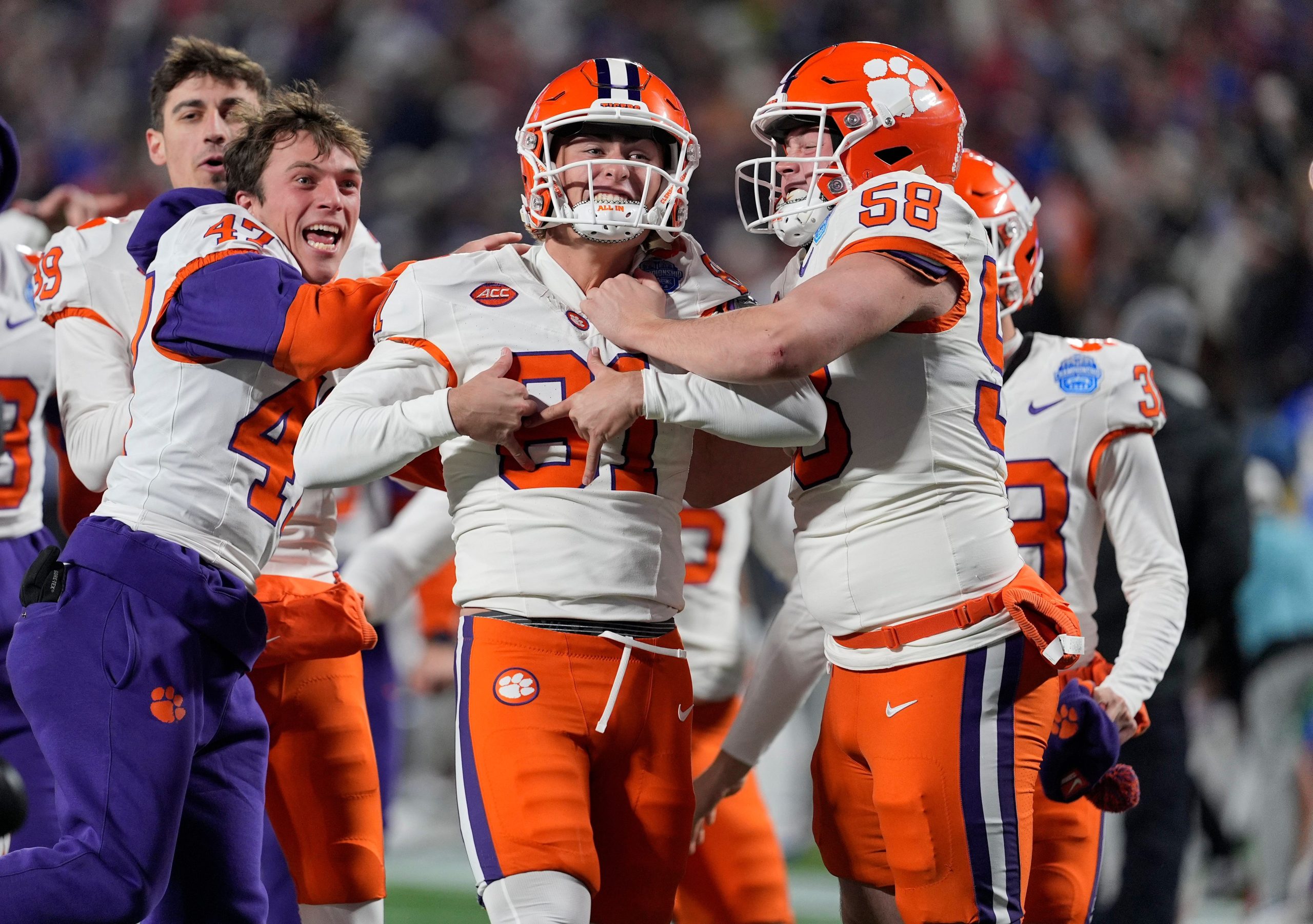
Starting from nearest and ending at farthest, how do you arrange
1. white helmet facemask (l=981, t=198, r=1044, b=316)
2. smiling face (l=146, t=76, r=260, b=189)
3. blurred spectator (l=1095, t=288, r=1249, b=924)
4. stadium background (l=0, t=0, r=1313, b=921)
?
white helmet facemask (l=981, t=198, r=1044, b=316) → smiling face (l=146, t=76, r=260, b=189) → blurred spectator (l=1095, t=288, r=1249, b=924) → stadium background (l=0, t=0, r=1313, b=921)

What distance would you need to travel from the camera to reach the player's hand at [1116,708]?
334cm

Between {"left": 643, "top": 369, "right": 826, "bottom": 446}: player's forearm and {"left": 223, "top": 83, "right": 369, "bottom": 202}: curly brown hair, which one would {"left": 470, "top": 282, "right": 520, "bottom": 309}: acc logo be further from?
{"left": 223, "top": 83, "right": 369, "bottom": 202}: curly brown hair

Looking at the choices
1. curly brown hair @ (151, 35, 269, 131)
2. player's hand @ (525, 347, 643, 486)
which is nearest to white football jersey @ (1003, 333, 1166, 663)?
player's hand @ (525, 347, 643, 486)

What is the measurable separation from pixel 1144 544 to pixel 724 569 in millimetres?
1357

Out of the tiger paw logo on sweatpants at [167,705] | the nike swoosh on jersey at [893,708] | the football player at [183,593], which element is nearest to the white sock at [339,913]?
the football player at [183,593]

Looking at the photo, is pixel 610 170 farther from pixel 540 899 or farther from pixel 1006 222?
pixel 540 899

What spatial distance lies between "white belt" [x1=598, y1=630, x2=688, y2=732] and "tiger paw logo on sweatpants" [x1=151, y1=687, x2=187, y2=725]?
0.91 m

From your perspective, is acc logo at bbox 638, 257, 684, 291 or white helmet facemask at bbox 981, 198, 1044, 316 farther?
white helmet facemask at bbox 981, 198, 1044, 316

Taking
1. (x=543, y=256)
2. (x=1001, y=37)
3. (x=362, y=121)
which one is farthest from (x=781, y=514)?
(x=362, y=121)

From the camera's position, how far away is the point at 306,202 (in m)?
3.40

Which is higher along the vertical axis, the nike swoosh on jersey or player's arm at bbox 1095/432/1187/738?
player's arm at bbox 1095/432/1187/738

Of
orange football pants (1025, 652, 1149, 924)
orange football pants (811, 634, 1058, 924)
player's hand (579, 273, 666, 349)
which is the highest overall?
player's hand (579, 273, 666, 349)

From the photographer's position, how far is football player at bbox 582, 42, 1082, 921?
9.01 feet

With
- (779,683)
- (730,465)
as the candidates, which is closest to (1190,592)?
(779,683)
